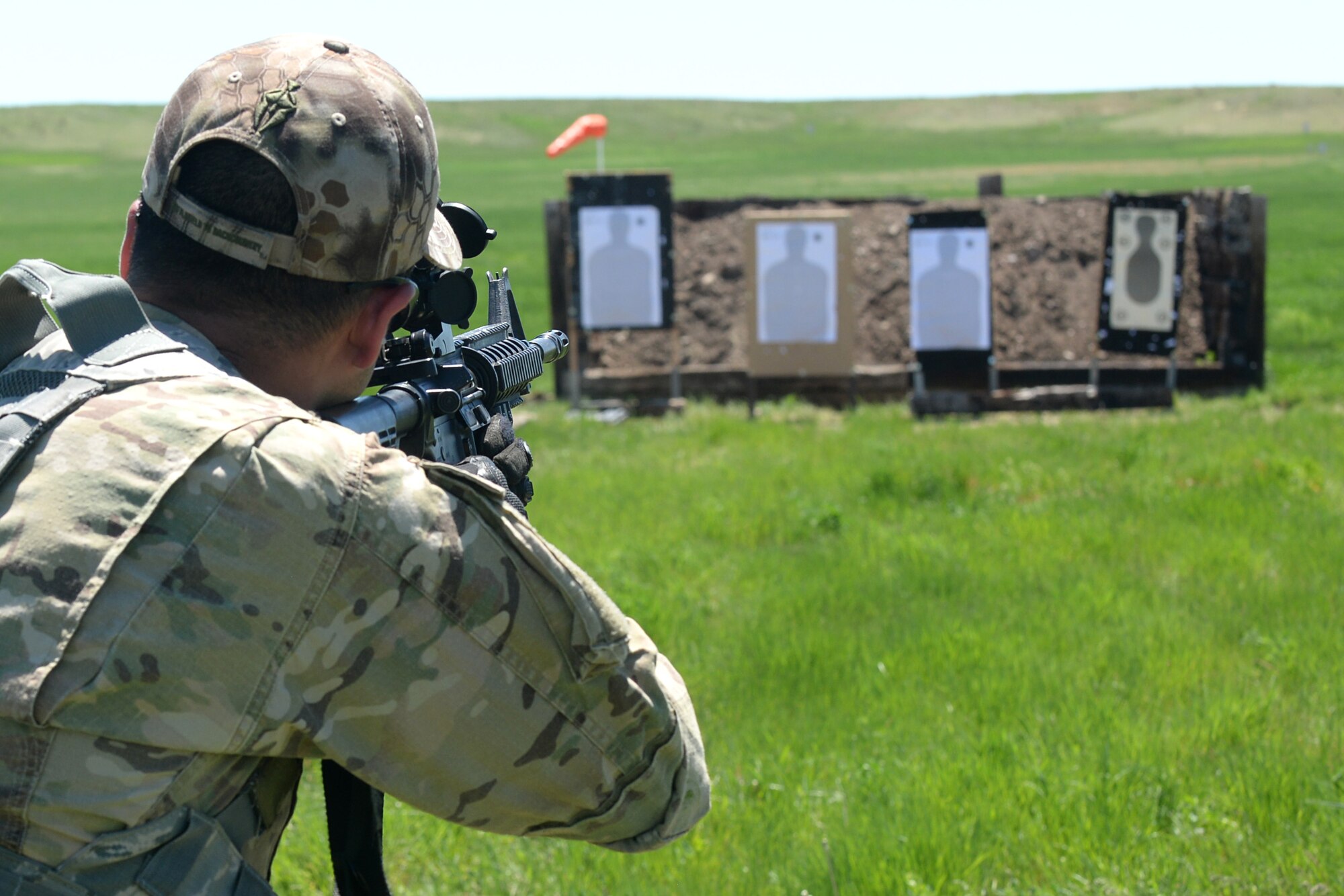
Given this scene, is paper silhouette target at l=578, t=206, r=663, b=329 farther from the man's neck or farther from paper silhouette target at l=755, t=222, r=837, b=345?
the man's neck

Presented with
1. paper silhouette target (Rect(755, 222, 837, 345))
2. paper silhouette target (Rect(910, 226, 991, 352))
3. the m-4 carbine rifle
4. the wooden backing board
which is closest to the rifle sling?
the m-4 carbine rifle

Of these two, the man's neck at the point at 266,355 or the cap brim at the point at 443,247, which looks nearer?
the man's neck at the point at 266,355

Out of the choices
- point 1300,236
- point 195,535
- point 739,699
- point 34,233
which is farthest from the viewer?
point 34,233

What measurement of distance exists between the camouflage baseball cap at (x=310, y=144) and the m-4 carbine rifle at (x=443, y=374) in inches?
12.8

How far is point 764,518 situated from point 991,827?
11.6ft

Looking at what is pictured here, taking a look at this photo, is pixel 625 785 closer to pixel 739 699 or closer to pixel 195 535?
pixel 195 535

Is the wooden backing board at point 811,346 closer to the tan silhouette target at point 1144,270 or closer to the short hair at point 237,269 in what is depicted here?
the tan silhouette target at point 1144,270

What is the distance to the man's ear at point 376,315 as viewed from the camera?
1646 mm

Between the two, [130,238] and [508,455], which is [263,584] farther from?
[508,455]

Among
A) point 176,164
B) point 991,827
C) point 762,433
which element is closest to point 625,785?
point 176,164

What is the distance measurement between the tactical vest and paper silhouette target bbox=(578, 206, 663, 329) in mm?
10982

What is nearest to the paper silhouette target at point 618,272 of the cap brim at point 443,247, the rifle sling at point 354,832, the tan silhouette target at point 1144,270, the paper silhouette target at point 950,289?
the paper silhouette target at point 950,289

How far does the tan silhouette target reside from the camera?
12.2 meters

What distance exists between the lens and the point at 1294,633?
5.03m
